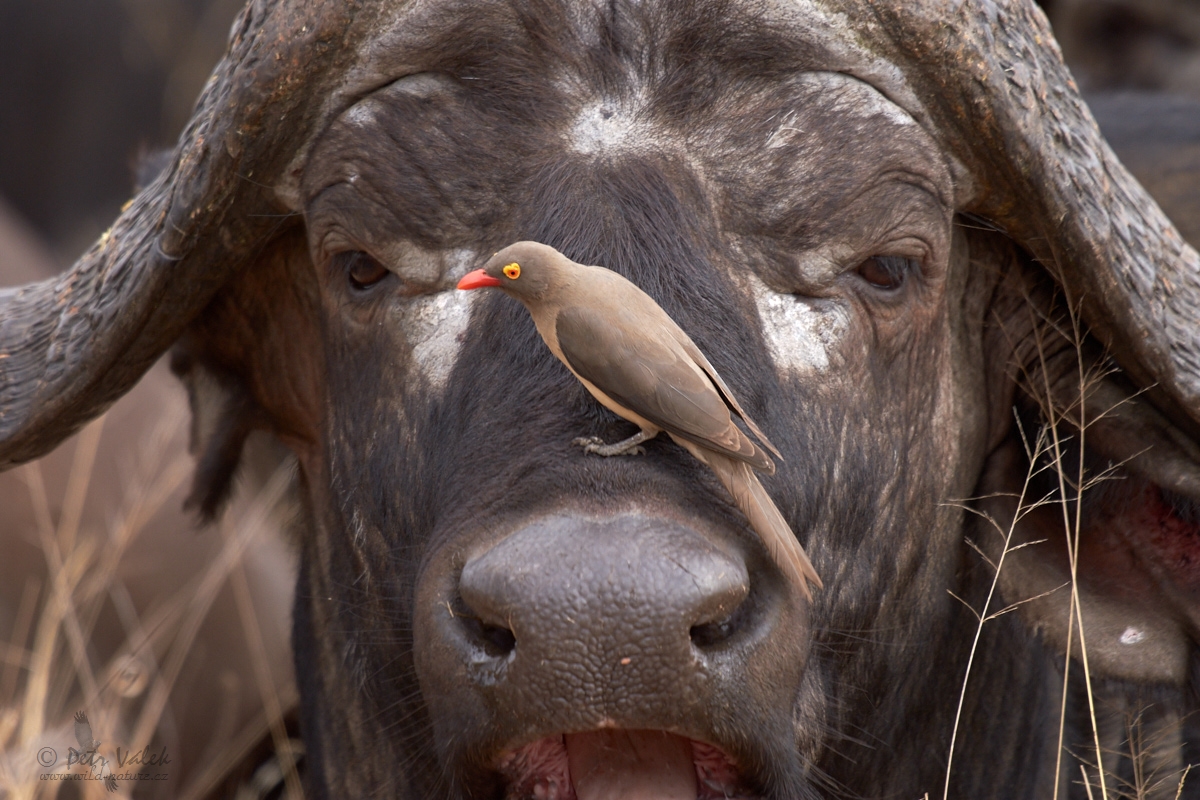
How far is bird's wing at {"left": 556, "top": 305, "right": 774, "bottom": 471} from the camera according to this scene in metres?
2.27

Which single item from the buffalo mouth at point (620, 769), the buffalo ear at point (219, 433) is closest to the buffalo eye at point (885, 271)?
the buffalo mouth at point (620, 769)

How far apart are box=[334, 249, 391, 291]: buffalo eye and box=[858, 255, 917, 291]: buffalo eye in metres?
0.95

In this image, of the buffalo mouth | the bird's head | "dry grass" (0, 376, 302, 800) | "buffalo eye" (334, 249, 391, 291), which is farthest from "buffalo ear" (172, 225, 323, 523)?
the buffalo mouth

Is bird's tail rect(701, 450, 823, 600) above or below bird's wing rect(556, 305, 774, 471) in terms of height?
below

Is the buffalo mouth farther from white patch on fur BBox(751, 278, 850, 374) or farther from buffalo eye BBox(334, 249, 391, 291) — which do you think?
buffalo eye BBox(334, 249, 391, 291)

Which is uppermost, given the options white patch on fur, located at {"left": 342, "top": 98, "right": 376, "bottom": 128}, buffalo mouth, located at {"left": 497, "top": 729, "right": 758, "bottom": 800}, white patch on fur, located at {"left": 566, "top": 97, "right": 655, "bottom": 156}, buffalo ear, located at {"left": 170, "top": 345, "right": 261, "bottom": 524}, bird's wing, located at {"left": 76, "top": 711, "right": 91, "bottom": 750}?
white patch on fur, located at {"left": 566, "top": 97, "right": 655, "bottom": 156}

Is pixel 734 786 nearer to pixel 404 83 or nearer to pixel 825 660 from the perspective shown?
pixel 825 660

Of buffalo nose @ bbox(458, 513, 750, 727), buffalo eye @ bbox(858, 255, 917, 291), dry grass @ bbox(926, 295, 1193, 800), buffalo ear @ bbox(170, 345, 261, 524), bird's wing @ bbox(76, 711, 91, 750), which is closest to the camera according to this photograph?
buffalo nose @ bbox(458, 513, 750, 727)

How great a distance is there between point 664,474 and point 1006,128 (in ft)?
3.32

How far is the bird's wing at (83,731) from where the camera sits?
4.02 m

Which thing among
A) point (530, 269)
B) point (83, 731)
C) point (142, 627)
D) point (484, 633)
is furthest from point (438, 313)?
point (142, 627)

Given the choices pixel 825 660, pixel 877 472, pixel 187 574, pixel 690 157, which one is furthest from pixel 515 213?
pixel 187 574

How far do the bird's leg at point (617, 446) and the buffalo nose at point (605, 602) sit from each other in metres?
0.15

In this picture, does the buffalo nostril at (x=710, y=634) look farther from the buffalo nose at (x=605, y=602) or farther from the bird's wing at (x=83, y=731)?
the bird's wing at (x=83, y=731)
